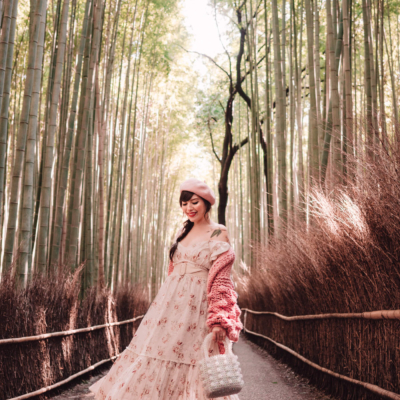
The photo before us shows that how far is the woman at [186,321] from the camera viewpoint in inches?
65.9

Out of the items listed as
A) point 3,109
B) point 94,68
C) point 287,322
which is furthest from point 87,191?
point 287,322

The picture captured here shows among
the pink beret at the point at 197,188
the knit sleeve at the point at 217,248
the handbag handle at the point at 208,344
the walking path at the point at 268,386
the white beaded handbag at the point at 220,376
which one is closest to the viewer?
the white beaded handbag at the point at 220,376

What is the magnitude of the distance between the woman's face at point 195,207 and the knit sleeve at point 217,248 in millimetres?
153

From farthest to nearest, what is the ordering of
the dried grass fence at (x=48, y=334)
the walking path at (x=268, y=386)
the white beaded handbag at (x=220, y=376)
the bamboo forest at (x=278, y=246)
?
1. the walking path at (x=268, y=386)
2. the dried grass fence at (x=48, y=334)
3. the bamboo forest at (x=278, y=246)
4. the white beaded handbag at (x=220, y=376)

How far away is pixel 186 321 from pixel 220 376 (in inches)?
12.1

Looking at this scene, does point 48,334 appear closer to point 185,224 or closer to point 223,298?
point 185,224

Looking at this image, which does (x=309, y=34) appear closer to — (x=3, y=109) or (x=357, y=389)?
(x=3, y=109)

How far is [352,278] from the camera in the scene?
8.22 feet

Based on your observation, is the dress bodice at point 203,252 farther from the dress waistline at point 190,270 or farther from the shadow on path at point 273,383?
the shadow on path at point 273,383

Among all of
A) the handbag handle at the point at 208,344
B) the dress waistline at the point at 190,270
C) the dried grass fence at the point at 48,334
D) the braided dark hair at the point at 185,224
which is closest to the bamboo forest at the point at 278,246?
the dried grass fence at the point at 48,334

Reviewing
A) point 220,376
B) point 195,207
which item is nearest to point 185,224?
point 195,207

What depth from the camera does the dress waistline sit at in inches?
73.6

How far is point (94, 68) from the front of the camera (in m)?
4.43

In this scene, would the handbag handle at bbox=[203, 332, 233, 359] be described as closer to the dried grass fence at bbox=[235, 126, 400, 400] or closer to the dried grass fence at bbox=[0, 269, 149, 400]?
the dried grass fence at bbox=[235, 126, 400, 400]
